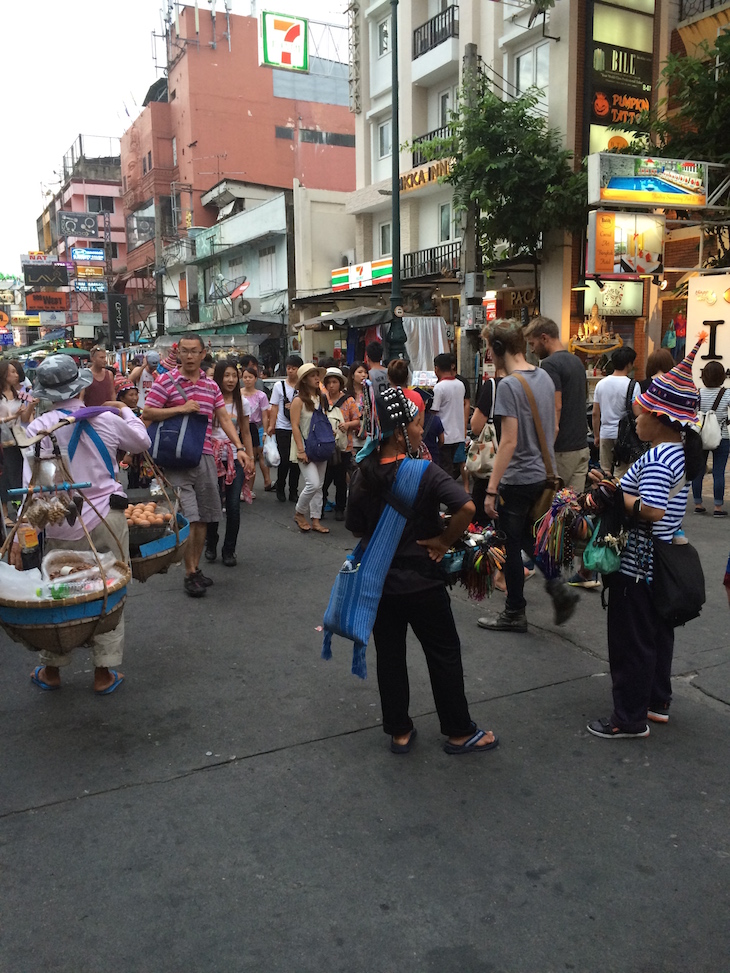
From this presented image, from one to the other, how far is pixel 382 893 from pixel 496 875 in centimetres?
43

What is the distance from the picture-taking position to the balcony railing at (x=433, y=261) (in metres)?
19.7

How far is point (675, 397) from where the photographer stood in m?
3.45

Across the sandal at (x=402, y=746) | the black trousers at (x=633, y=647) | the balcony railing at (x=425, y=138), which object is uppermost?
the balcony railing at (x=425, y=138)

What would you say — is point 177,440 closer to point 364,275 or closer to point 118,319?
point 364,275

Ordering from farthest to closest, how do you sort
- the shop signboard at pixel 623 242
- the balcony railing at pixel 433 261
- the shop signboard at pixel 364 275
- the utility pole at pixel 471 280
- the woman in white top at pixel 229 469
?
the shop signboard at pixel 364 275 → the balcony railing at pixel 433 261 → the utility pole at pixel 471 280 → the shop signboard at pixel 623 242 → the woman in white top at pixel 229 469

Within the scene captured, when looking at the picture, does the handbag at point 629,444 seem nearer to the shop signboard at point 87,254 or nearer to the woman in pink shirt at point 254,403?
the woman in pink shirt at point 254,403

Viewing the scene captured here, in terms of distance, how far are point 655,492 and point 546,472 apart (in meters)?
1.51

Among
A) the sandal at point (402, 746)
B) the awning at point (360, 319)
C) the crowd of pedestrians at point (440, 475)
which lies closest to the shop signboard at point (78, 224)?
the awning at point (360, 319)

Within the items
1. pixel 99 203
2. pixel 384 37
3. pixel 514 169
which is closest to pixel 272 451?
pixel 514 169

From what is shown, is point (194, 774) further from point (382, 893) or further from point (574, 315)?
point (574, 315)

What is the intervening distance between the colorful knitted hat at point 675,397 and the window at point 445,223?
18.9 metres

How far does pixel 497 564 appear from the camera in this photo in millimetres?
3764

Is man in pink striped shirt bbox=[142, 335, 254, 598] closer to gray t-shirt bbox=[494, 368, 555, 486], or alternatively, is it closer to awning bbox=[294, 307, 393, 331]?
gray t-shirt bbox=[494, 368, 555, 486]

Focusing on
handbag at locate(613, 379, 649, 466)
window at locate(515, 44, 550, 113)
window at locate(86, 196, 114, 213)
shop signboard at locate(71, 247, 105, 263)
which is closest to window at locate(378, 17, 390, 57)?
window at locate(515, 44, 550, 113)
